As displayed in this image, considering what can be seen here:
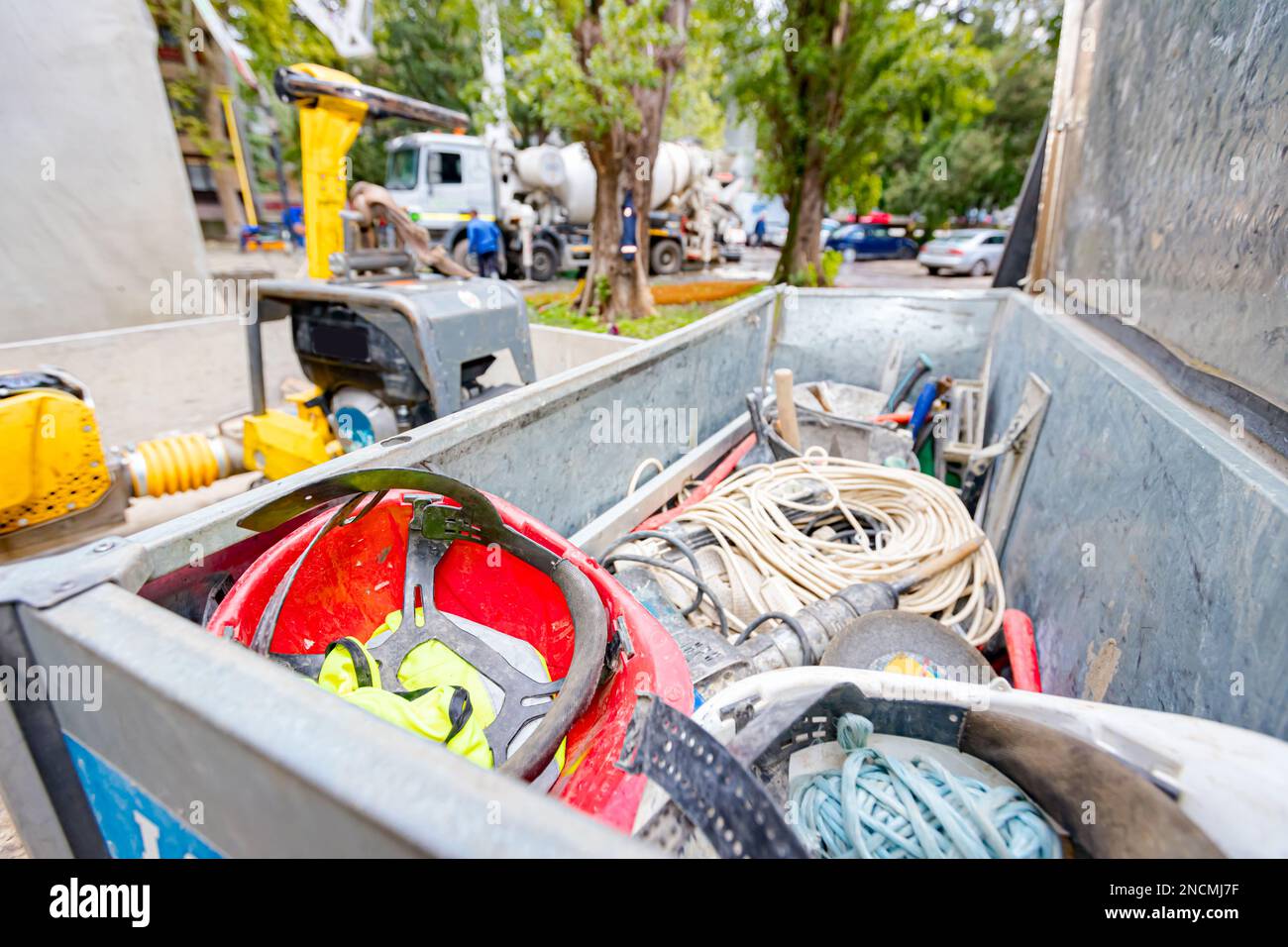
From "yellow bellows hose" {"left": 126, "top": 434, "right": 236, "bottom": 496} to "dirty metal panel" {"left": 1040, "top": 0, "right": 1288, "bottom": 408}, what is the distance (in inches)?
180

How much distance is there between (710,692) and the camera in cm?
160

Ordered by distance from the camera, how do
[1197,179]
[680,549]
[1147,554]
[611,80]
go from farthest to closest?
[611,80] < [680,549] < [1197,179] < [1147,554]

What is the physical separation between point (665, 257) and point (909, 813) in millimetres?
A: 15563

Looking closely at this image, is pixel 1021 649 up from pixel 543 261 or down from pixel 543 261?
down

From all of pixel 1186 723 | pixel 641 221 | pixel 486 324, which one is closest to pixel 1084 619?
pixel 1186 723

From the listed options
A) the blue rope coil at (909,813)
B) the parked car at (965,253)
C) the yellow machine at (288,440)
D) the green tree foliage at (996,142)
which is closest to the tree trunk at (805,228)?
the parked car at (965,253)

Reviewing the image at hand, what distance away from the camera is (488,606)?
176cm

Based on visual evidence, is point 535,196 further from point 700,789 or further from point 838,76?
point 700,789

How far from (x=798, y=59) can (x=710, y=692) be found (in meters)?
10.8

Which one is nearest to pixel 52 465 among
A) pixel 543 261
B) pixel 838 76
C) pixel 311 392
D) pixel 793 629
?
pixel 311 392

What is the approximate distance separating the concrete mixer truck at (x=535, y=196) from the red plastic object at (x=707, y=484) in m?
9.43

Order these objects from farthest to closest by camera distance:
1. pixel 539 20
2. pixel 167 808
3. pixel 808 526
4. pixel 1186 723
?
pixel 539 20 < pixel 808 526 < pixel 1186 723 < pixel 167 808
